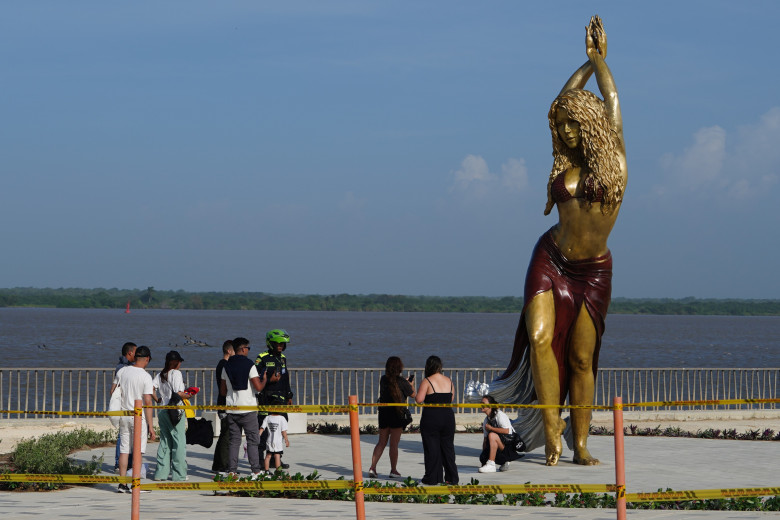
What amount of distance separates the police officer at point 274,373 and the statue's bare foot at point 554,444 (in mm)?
3350

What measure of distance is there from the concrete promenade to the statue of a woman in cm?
93

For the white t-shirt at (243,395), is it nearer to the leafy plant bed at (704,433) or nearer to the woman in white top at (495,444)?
the woman in white top at (495,444)

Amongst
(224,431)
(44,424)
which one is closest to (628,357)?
(44,424)

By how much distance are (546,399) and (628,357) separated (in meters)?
53.8

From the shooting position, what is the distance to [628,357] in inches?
2608

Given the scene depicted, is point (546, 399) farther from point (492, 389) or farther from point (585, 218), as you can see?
point (585, 218)

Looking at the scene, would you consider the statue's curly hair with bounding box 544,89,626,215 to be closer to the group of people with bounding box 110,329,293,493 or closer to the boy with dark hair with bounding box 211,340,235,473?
the group of people with bounding box 110,329,293,493

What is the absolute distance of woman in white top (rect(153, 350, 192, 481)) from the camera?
1248 cm

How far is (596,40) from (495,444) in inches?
209

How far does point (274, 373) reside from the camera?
504 inches

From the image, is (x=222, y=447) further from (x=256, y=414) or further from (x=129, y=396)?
(x=129, y=396)

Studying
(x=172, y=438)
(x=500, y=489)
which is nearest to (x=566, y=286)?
(x=172, y=438)

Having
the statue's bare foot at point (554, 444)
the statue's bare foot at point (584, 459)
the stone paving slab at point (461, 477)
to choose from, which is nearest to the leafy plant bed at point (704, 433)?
the stone paving slab at point (461, 477)

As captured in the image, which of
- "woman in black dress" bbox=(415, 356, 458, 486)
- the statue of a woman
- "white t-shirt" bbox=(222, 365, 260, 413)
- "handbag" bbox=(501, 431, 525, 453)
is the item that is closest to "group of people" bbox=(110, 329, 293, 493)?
"white t-shirt" bbox=(222, 365, 260, 413)
